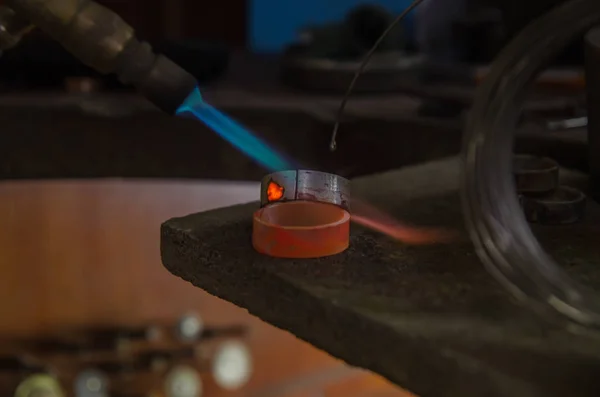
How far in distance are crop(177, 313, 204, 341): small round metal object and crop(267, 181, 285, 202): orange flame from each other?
83 cm

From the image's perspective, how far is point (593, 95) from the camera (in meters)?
0.60

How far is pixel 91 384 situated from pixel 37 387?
9cm

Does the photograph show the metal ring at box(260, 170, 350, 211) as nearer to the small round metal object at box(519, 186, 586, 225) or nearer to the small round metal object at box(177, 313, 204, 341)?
the small round metal object at box(519, 186, 586, 225)

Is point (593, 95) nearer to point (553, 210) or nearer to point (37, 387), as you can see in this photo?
point (553, 210)

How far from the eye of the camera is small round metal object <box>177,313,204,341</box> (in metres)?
1.32

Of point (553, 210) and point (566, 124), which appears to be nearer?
point (553, 210)

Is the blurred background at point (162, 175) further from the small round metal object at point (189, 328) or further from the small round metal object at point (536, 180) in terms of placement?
the small round metal object at point (536, 180)

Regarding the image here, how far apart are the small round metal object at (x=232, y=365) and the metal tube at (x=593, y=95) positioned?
2.84 feet

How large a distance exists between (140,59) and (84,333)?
0.81 meters

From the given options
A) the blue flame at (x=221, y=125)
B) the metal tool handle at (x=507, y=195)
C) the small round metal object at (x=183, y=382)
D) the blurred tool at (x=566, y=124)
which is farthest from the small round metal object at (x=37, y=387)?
the metal tool handle at (x=507, y=195)

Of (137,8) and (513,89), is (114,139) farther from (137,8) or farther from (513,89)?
(137,8)

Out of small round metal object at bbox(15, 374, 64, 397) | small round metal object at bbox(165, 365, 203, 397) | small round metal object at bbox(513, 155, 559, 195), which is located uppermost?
small round metal object at bbox(513, 155, 559, 195)

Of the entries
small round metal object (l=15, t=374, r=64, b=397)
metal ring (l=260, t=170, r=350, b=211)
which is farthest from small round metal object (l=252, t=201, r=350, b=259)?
small round metal object (l=15, t=374, r=64, b=397)

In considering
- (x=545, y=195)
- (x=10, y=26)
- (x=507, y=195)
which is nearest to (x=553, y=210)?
(x=545, y=195)
